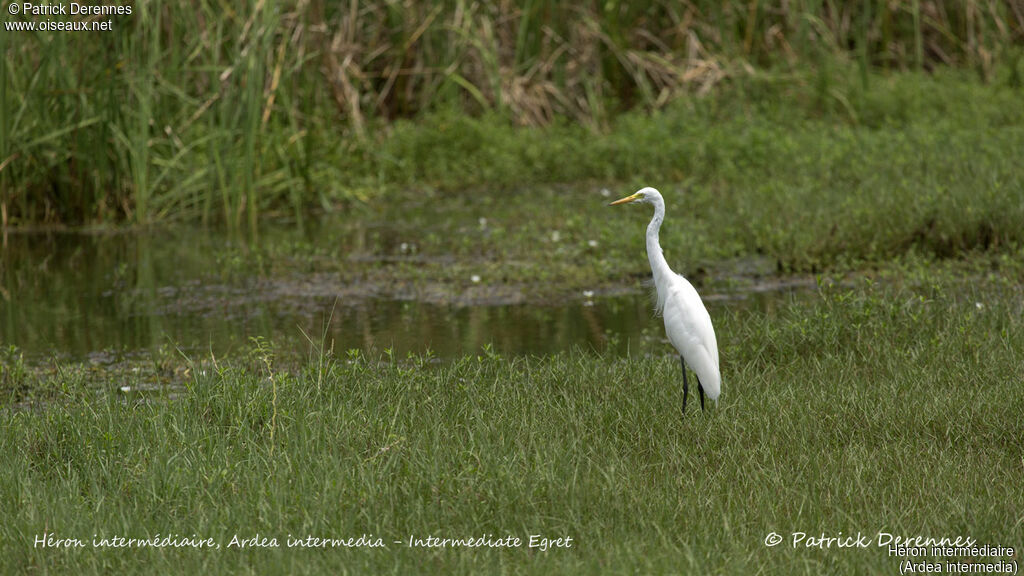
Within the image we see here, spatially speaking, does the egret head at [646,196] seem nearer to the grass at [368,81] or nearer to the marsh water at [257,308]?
the marsh water at [257,308]

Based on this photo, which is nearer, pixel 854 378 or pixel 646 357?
pixel 854 378

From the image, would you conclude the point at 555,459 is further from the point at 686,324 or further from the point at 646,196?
the point at 646,196

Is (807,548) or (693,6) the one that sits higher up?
(693,6)

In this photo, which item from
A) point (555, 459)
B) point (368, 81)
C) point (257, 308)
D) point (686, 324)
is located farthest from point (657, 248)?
point (368, 81)

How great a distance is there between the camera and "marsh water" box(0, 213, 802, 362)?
670 cm

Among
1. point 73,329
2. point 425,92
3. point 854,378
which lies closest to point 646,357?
point 854,378

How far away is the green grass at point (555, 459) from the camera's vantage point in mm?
3641

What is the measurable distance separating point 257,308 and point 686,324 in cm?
340

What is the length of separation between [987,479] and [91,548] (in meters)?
2.67

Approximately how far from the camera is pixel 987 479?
4.06m

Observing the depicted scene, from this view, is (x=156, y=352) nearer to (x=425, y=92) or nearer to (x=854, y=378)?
(x=854, y=378)

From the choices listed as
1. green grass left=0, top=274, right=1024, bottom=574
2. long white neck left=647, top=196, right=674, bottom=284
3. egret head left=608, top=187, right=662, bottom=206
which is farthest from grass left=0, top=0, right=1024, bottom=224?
long white neck left=647, top=196, right=674, bottom=284

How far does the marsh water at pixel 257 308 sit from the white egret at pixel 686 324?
90cm

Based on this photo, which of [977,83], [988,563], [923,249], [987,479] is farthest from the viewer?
[977,83]
